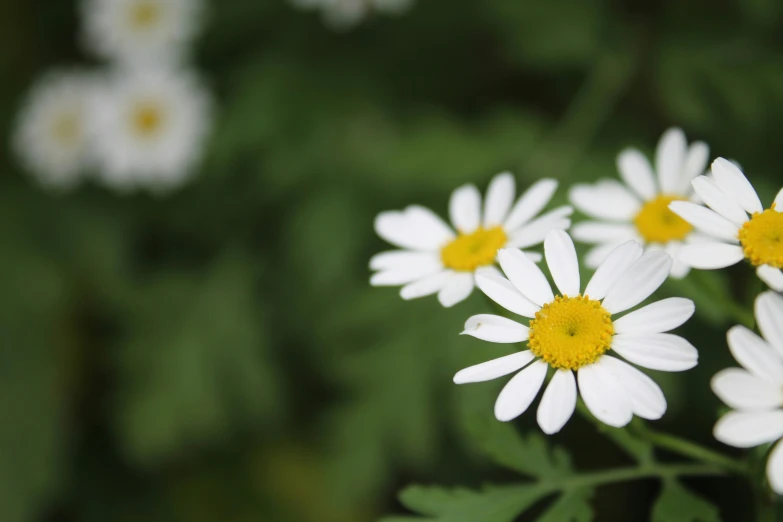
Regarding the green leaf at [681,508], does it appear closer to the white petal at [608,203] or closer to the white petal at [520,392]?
the white petal at [520,392]

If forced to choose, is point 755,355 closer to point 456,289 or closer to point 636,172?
point 456,289

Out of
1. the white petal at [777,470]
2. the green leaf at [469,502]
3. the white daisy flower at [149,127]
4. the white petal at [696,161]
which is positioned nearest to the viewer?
the white petal at [777,470]

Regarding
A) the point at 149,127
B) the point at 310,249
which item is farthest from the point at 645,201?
the point at 149,127

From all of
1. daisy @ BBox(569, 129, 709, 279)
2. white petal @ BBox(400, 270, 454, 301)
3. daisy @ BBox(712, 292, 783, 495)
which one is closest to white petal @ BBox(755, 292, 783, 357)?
daisy @ BBox(712, 292, 783, 495)

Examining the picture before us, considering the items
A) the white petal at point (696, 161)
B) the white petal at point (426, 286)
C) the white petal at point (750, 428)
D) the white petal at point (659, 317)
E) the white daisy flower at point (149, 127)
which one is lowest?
the white petal at point (750, 428)

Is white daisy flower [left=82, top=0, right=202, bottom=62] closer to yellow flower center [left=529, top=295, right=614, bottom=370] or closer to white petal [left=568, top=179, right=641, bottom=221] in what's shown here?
white petal [left=568, top=179, right=641, bottom=221]

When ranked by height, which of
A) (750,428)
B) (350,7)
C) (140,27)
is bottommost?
(750,428)

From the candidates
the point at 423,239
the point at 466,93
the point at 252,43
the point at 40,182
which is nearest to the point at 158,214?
the point at 40,182

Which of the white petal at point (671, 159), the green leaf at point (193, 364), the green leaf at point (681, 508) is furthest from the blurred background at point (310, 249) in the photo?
the green leaf at point (681, 508)
